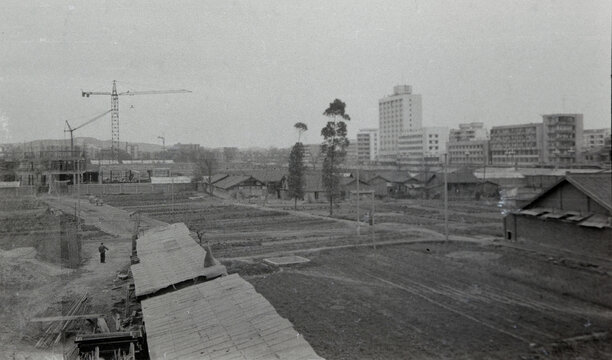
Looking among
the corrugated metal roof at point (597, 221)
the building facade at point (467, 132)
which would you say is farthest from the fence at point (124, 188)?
the building facade at point (467, 132)

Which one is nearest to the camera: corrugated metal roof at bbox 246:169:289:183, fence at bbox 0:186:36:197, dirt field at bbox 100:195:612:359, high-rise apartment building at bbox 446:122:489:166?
dirt field at bbox 100:195:612:359

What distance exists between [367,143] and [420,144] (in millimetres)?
48764

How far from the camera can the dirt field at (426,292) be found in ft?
41.9

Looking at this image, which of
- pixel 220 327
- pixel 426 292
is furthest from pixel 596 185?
pixel 220 327

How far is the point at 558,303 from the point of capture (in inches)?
639

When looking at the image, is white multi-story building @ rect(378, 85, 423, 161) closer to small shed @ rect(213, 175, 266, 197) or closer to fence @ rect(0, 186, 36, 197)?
small shed @ rect(213, 175, 266, 197)

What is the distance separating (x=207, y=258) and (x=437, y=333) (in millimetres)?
6799

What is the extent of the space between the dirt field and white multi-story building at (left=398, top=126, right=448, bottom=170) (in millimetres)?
58416

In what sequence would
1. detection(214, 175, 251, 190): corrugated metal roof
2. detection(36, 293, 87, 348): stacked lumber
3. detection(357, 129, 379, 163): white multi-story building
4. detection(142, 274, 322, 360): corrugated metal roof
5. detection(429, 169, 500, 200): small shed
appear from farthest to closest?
detection(357, 129, 379, 163): white multi-story building → detection(214, 175, 251, 190): corrugated metal roof → detection(429, 169, 500, 200): small shed → detection(36, 293, 87, 348): stacked lumber → detection(142, 274, 322, 360): corrugated metal roof

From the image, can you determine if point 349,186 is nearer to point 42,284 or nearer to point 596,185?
point 596,185

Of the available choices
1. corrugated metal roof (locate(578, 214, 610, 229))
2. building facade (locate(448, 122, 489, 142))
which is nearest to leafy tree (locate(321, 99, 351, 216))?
corrugated metal roof (locate(578, 214, 610, 229))

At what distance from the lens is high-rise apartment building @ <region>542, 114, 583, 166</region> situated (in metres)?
43.9

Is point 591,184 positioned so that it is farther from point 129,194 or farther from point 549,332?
point 129,194

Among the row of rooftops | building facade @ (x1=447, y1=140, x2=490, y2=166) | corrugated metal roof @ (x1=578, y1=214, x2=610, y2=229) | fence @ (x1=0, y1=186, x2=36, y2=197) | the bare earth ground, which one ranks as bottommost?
the bare earth ground
